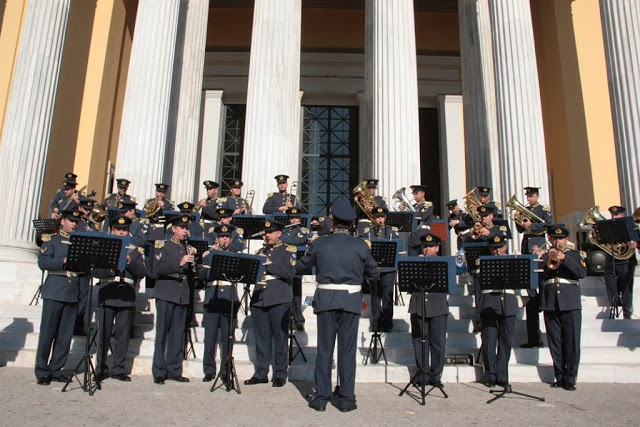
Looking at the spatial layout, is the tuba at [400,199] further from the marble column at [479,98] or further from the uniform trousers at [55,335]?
the uniform trousers at [55,335]

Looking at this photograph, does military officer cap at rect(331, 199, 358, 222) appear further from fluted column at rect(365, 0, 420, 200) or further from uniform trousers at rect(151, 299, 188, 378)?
fluted column at rect(365, 0, 420, 200)

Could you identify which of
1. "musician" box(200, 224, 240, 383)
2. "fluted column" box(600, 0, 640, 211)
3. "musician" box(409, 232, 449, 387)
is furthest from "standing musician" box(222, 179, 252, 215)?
"fluted column" box(600, 0, 640, 211)

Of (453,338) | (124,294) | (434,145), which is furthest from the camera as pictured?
(434,145)

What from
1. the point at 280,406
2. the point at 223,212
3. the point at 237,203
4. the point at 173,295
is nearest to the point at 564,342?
the point at 280,406

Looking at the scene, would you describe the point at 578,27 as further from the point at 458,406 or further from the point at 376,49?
the point at 458,406

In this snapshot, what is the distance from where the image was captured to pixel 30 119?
13773 millimetres

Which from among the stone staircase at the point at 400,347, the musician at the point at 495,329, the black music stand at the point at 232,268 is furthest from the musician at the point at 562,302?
the black music stand at the point at 232,268

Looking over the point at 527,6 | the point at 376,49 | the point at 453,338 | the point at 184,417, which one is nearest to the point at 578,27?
the point at 527,6

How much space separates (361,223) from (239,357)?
5363mm

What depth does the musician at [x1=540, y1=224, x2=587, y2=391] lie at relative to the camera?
25.0ft

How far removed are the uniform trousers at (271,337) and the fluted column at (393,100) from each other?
21.5 ft

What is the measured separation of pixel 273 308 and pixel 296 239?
292 centimetres

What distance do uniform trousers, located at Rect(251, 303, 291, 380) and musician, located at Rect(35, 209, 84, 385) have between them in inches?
98.7

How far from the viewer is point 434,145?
73.1ft
